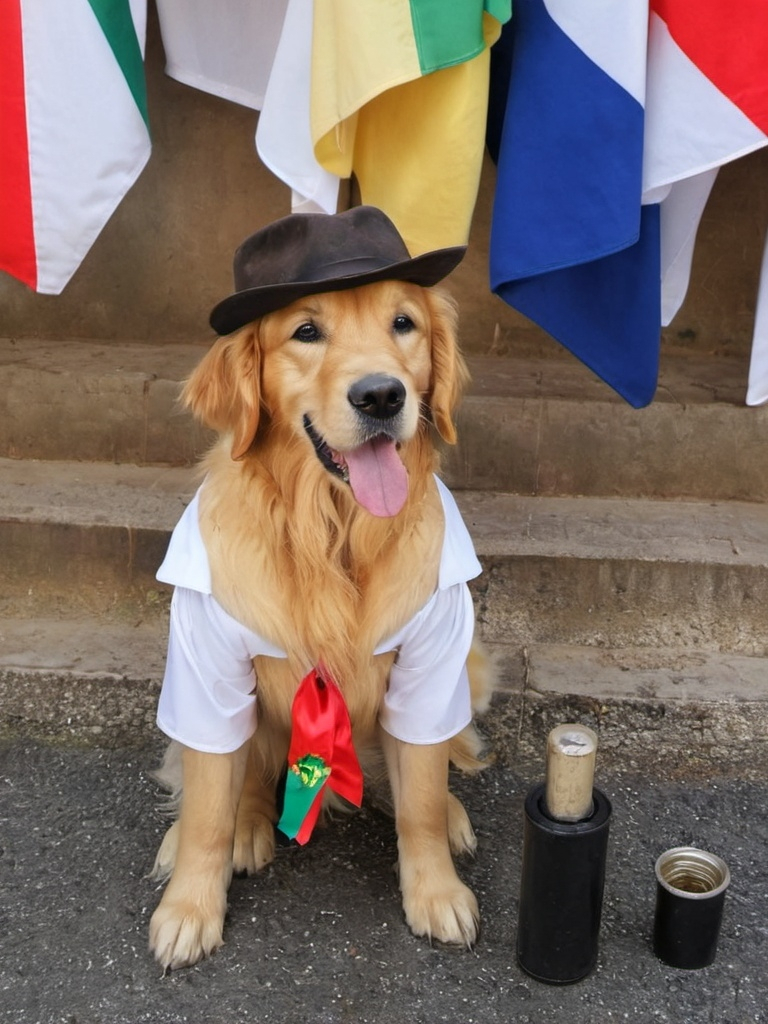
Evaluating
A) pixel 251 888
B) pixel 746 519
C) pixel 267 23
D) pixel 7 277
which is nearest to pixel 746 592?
pixel 746 519

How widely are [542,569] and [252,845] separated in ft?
4.16

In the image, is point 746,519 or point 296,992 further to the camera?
point 746,519

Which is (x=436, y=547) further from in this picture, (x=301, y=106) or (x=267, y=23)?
(x=267, y=23)

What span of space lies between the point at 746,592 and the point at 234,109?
255 centimetres

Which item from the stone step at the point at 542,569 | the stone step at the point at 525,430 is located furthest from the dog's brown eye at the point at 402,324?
the stone step at the point at 525,430

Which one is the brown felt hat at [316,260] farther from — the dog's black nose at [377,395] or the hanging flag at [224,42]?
the hanging flag at [224,42]

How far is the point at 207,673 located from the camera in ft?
8.11

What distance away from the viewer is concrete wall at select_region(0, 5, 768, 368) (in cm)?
417

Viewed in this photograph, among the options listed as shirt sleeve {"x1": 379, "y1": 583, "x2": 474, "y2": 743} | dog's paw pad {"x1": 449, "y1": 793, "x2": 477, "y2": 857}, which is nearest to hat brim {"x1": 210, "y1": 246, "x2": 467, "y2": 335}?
shirt sleeve {"x1": 379, "y1": 583, "x2": 474, "y2": 743}

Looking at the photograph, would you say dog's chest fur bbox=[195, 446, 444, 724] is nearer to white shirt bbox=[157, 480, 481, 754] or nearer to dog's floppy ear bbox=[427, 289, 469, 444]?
white shirt bbox=[157, 480, 481, 754]

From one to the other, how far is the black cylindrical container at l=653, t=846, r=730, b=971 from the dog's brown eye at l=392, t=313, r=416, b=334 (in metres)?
1.32

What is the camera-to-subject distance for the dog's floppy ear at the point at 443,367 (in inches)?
97.9

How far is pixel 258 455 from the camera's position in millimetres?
2459

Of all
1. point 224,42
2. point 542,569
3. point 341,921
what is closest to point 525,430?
point 542,569
